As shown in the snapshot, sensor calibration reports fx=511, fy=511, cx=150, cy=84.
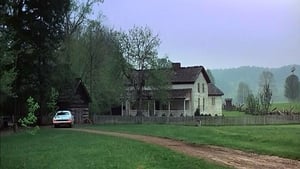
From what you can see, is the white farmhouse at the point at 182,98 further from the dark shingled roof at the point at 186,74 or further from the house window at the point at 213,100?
the house window at the point at 213,100

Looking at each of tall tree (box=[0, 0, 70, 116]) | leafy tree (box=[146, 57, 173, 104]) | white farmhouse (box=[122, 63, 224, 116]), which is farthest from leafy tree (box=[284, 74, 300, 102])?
tall tree (box=[0, 0, 70, 116])

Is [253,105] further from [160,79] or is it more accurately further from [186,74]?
[160,79]

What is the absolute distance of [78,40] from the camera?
68000 millimetres

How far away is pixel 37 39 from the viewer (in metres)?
47.0

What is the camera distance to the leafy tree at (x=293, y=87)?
136 metres

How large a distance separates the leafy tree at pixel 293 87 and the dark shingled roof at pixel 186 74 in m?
61.4

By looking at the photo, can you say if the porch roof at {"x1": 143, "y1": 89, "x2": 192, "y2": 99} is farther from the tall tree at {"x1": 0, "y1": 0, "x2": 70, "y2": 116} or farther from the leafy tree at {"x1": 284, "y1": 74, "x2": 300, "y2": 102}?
the leafy tree at {"x1": 284, "y1": 74, "x2": 300, "y2": 102}

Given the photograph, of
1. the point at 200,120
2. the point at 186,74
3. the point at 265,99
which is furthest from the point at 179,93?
the point at 200,120

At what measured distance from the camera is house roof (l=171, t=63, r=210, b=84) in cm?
7756

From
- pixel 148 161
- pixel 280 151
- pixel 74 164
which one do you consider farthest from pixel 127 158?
pixel 280 151

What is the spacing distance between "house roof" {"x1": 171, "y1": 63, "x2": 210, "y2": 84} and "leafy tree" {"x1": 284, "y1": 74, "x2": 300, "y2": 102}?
6087cm

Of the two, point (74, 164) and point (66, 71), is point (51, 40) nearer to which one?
point (66, 71)

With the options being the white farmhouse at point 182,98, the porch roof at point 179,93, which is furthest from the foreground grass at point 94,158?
the porch roof at point 179,93

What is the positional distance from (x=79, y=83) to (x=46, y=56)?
1396cm
